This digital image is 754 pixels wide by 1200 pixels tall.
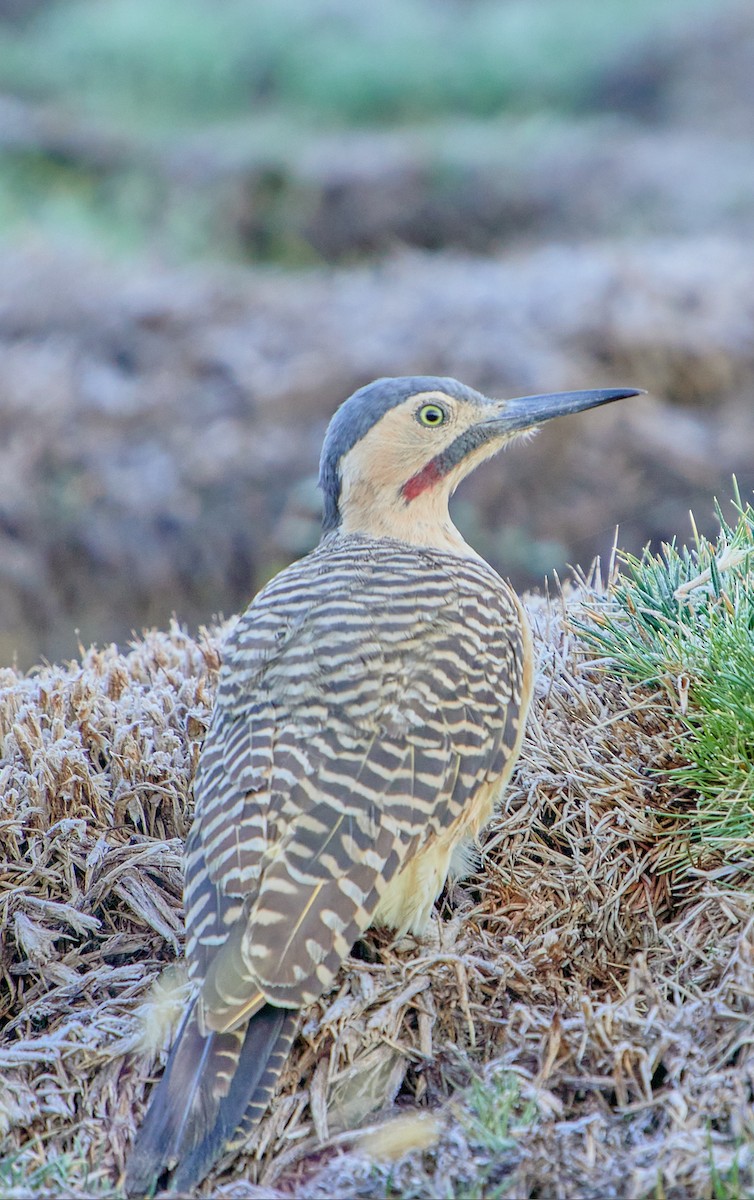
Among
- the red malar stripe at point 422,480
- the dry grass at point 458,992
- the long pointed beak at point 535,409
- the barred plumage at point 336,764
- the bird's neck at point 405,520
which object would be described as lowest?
the dry grass at point 458,992

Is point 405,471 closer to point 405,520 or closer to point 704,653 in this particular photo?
point 405,520

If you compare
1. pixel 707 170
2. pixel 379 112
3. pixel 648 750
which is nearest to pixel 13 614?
pixel 648 750

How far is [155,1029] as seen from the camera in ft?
9.14

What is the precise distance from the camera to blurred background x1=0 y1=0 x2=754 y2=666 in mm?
7105

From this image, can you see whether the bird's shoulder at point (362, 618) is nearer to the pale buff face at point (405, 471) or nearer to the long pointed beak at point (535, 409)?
the pale buff face at point (405, 471)

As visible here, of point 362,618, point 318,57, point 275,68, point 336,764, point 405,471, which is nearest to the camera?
point 336,764

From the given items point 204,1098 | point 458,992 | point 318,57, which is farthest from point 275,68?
point 204,1098

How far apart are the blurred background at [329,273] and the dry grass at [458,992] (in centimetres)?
336

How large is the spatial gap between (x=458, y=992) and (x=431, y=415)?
164cm

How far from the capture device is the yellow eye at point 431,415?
3594 millimetres

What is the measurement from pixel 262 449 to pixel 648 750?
4784 mm

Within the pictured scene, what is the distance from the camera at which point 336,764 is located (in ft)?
9.13

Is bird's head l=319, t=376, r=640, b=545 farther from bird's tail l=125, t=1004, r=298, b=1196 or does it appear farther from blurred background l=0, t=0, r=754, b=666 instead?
blurred background l=0, t=0, r=754, b=666

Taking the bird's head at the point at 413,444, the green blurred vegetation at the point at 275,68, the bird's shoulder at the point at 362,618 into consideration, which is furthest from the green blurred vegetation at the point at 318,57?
the bird's shoulder at the point at 362,618
